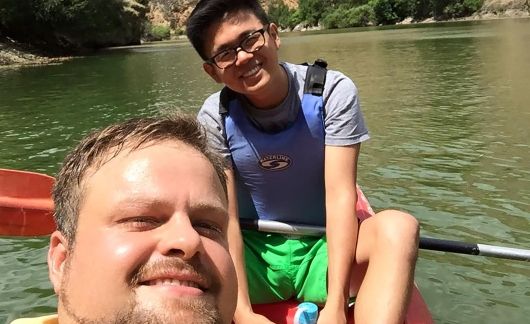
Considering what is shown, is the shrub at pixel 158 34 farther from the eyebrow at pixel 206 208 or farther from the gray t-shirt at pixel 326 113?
the eyebrow at pixel 206 208

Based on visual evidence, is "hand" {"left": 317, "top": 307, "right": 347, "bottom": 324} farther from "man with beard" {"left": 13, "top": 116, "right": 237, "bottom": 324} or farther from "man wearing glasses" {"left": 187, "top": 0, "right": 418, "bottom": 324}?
"man with beard" {"left": 13, "top": 116, "right": 237, "bottom": 324}

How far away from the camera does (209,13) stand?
8.78 ft

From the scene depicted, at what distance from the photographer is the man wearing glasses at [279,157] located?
2.62 meters

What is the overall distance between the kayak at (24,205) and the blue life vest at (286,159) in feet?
3.33

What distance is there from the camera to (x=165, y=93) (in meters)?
15.3

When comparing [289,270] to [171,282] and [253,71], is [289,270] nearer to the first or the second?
[253,71]

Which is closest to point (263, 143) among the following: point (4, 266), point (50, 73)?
point (4, 266)

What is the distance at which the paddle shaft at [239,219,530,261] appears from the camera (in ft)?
9.50

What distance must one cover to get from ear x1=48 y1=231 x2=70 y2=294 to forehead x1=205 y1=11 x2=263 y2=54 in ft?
4.96

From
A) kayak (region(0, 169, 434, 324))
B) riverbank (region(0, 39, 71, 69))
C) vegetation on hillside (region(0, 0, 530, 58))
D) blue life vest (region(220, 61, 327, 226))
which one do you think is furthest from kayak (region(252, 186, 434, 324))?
riverbank (region(0, 39, 71, 69))

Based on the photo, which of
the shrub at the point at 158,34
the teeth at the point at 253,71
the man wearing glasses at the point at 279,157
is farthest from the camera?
the shrub at the point at 158,34

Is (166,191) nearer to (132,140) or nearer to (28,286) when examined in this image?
(132,140)

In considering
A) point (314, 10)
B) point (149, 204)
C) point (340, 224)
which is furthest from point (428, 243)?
point (314, 10)

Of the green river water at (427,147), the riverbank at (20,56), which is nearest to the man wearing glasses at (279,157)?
the green river water at (427,147)
